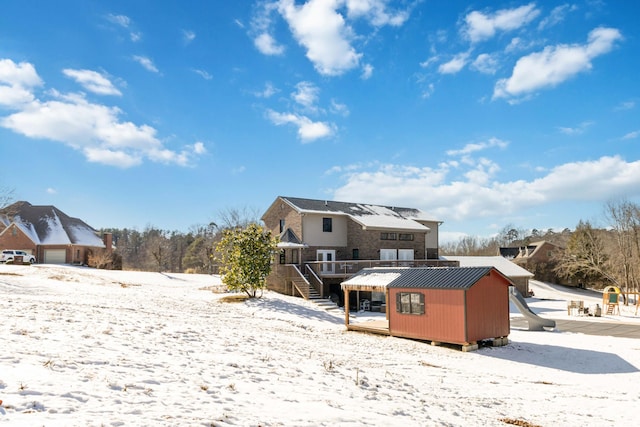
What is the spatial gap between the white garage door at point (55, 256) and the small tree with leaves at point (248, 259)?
22.0 m

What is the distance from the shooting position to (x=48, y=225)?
41.9 meters

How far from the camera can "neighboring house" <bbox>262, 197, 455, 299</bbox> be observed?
31.6 metres

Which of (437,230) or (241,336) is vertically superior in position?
(437,230)

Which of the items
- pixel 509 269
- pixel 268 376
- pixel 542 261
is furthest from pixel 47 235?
pixel 542 261

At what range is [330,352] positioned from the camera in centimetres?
1343

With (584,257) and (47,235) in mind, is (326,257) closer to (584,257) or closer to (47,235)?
(47,235)

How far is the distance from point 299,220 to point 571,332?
2021cm

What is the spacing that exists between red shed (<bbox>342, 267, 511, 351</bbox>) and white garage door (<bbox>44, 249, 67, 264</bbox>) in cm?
3401

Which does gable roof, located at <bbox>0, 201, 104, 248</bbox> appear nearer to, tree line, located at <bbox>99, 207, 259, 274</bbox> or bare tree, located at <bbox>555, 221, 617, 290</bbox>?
tree line, located at <bbox>99, 207, 259, 274</bbox>

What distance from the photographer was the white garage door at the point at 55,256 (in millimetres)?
40094

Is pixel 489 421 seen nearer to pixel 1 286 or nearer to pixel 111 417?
pixel 111 417

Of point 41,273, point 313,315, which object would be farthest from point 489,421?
point 41,273

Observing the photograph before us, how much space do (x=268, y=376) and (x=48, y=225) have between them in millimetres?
42274

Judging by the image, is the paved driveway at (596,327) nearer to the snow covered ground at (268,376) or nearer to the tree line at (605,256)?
the snow covered ground at (268,376)
